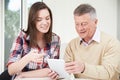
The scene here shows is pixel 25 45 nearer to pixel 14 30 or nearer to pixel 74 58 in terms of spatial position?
pixel 74 58

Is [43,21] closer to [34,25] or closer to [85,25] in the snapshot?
[34,25]

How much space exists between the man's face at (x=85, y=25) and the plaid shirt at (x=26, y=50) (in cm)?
38

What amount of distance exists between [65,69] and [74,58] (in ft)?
1.20

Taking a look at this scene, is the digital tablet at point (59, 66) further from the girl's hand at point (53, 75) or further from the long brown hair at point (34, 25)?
the long brown hair at point (34, 25)

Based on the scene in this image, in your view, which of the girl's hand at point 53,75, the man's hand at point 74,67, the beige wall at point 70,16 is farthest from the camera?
the beige wall at point 70,16

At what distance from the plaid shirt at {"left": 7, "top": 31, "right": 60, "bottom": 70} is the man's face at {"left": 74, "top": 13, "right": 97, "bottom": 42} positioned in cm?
38

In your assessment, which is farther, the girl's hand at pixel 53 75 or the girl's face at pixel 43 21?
the girl's face at pixel 43 21

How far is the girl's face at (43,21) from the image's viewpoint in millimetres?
1981

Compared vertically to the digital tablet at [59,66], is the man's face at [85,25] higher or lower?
higher

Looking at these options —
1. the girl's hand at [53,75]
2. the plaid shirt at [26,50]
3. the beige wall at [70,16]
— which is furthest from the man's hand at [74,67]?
the beige wall at [70,16]

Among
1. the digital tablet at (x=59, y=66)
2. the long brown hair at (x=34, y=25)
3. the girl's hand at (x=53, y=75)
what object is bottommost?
the girl's hand at (x=53, y=75)

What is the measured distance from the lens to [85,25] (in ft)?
5.69

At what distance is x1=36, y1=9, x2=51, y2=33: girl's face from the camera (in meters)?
1.98

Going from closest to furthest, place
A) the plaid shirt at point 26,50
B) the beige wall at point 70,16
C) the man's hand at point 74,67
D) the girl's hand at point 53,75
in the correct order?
the man's hand at point 74,67 < the girl's hand at point 53,75 < the plaid shirt at point 26,50 < the beige wall at point 70,16
